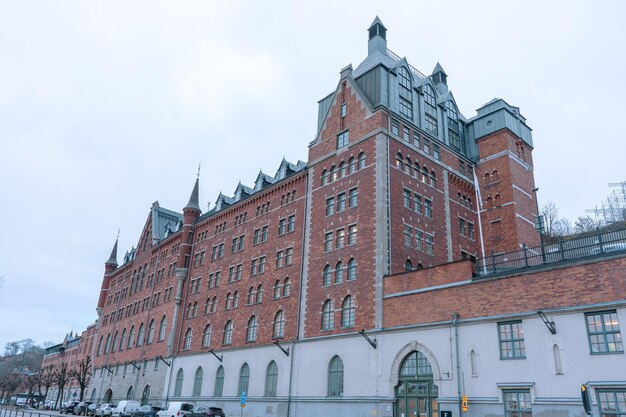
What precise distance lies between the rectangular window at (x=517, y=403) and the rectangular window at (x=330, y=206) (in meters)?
19.6

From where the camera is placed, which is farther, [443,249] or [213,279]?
[213,279]

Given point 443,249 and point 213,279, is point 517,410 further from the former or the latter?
point 213,279

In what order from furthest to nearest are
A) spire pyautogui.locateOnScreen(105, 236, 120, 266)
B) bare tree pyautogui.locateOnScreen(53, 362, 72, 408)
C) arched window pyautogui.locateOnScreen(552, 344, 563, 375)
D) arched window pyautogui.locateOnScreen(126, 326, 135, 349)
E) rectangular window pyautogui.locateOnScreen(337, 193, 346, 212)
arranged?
spire pyautogui.locateOnScreen(105, 236, 120, 266) < bare tree pyautogui.locateOnScreen(53, 362, 72, 408) < arched window pyautogui.locateOnScreen(126, 326, 135, 349) < rectangular window pyautogui.locateOnScreen(337, 193, 346, 212) < arched window pyautogui.locateOnScreen(552, 344, 563, 375)

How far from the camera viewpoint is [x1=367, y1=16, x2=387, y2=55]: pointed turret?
48.2 meters

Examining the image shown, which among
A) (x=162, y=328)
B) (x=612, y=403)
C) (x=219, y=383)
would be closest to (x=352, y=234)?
(x=612, y=403)

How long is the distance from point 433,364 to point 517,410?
527cm

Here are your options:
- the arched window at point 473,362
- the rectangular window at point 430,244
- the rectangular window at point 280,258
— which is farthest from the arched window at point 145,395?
the arched window at point 473,362

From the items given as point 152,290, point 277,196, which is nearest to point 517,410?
point 277,196

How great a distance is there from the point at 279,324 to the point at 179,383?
17.6 m

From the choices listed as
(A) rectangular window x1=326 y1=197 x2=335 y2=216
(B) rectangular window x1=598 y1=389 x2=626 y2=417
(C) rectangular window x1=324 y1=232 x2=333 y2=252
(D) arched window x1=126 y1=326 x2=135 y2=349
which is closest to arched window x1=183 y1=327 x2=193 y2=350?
(D) arched window x1=126 y1=326 x2=135 y2=349

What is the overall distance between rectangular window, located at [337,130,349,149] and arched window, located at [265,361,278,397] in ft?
61.2

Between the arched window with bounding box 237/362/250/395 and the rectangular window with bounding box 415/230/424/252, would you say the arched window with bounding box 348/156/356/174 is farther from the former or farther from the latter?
the arched window with bounding box 237/362/250/395

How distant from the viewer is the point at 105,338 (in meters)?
80.2

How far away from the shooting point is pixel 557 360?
81.8ft
